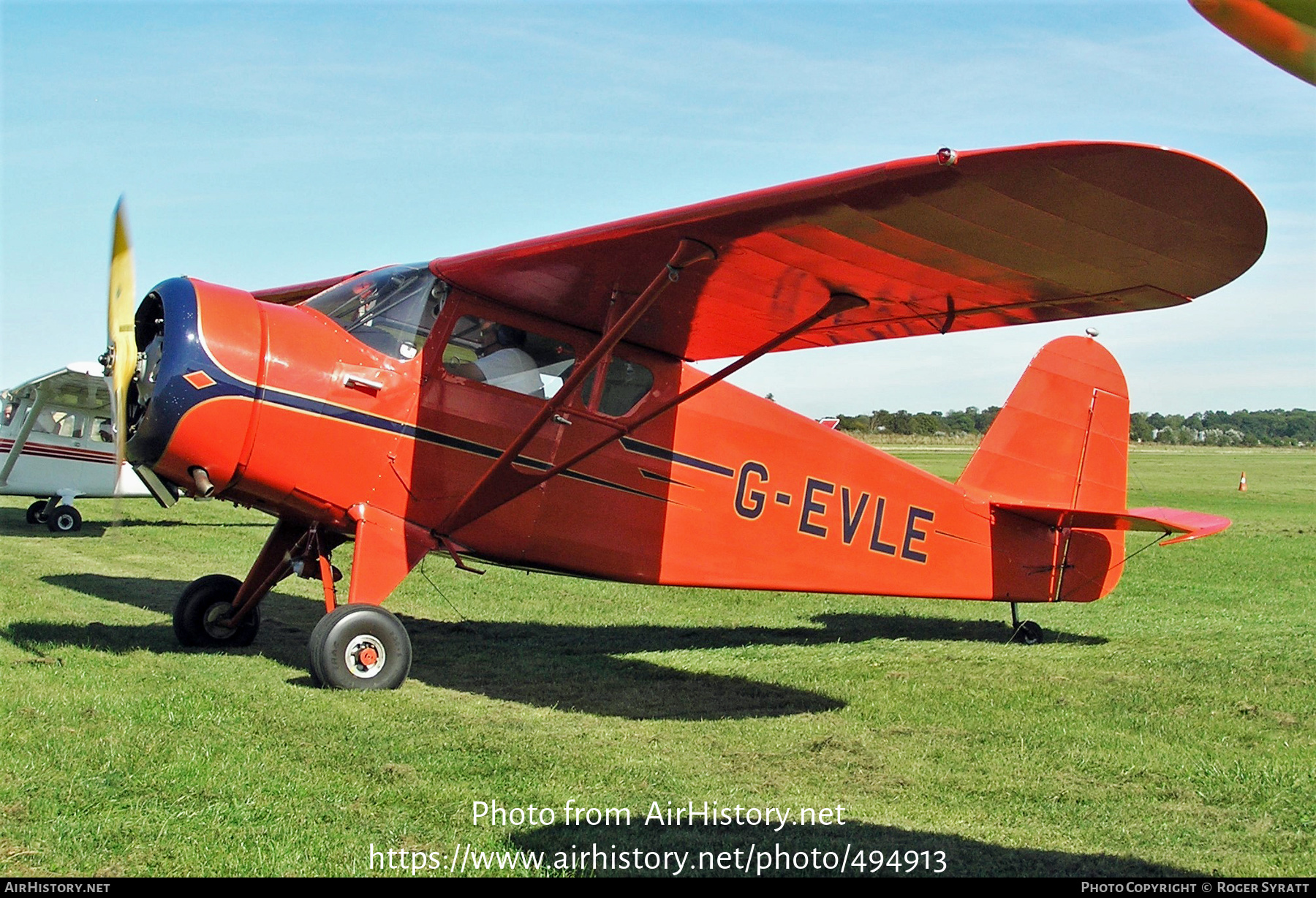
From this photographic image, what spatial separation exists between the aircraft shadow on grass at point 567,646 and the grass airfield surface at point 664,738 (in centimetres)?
4

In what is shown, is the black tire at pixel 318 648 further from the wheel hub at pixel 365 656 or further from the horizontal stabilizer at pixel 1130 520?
the horizontal stabilizer at pixel 1130 520

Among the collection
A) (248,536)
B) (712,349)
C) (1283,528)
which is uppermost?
(712,349)

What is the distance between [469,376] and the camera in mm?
7195

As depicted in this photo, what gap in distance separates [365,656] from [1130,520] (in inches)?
245

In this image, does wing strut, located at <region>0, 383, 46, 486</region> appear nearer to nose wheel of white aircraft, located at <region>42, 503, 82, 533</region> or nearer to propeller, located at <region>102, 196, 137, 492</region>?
nose wheel of white aircraft, located at <region>42, 503, 82, 533</region>

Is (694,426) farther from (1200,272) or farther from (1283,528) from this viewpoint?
(1283,528)

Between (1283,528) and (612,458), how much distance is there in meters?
18.1

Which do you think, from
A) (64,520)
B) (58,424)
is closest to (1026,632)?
(64,520)

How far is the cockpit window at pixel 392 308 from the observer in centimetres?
704

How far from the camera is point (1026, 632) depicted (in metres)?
9.57

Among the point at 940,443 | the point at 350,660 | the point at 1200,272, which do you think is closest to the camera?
the point at 1200,272

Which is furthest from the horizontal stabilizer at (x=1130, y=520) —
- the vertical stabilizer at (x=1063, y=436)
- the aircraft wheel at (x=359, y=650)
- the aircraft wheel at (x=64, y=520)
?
the aircraft wheel at (x=64, y=520)

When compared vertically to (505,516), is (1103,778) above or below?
below

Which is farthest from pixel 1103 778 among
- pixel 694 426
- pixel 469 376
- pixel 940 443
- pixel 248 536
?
pixel 940 443
